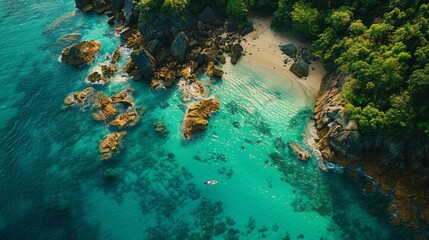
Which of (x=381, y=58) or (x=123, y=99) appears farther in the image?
(x=123, y=99)

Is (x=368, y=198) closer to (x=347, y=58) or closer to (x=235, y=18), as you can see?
(x=347, y=58)

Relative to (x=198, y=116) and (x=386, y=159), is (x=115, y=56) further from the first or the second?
(x=386, y=159)

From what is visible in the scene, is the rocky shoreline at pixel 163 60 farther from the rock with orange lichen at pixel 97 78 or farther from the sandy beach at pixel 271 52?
the sandy beach at pixel 271 52

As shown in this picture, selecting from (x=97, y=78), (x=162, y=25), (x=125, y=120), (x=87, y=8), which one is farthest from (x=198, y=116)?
(x=87, y=8)

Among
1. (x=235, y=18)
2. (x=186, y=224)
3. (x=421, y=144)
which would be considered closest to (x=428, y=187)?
(x=421, y=144)

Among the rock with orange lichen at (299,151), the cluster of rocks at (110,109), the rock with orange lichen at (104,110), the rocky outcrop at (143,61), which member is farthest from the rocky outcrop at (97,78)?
the rock with orange lichen at (299,151)

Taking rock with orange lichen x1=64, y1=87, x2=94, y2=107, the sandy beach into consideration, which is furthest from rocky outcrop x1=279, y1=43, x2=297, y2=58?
rock with orange lichen x1=64, y1=87, x2=94, y2=107
